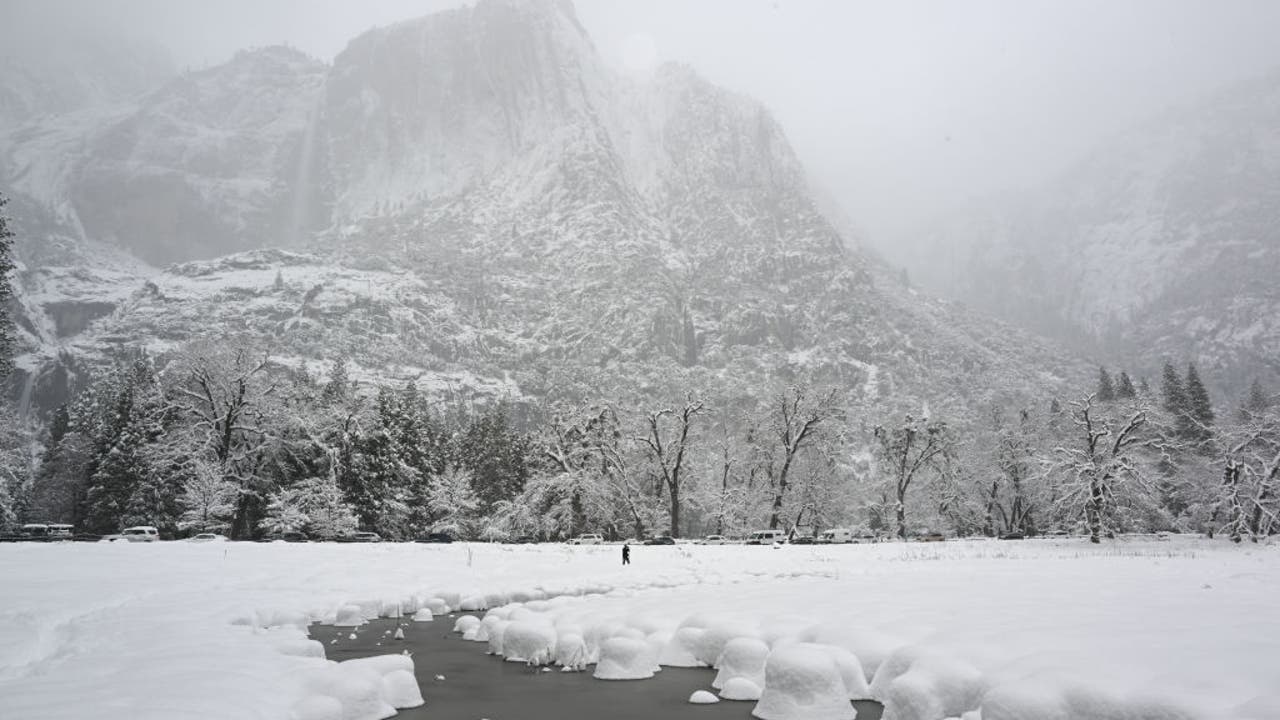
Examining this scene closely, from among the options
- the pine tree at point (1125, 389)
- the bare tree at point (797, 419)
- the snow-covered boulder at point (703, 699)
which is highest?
the pine tree at point (1125, 389)

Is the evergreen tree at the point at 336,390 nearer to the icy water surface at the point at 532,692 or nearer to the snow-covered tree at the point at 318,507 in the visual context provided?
the snow-covered tree at the point at 318,507

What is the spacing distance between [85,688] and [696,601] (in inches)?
508

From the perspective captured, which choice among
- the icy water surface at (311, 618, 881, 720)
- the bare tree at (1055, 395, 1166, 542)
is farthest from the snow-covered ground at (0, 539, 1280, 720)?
→ the bare tree at (1055, 395, 1166, 542)

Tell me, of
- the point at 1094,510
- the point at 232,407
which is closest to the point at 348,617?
the point at 232,407

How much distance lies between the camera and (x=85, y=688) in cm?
838

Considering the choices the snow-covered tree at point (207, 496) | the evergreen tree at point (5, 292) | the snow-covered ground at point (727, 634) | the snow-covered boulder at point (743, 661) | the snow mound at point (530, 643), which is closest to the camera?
the snow-covered ground at point (727, 634)

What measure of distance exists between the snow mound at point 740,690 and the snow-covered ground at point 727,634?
4 cm

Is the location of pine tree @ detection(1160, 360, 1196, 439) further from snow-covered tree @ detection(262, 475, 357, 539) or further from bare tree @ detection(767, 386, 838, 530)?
snow-covered tree @ detection(262, 475, 357, 539)

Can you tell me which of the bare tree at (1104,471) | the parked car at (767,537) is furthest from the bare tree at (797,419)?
the bare tree at (1104,471)

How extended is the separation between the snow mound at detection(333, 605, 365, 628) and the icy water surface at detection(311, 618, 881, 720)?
12.0 feet

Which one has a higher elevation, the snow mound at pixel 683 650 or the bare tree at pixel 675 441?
the bare tree at pixel 675 441

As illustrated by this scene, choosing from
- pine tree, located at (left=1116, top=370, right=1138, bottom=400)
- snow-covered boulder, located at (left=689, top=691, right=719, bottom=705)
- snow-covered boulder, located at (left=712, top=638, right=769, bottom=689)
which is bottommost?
snow-covered boulder, located at (left=689, top=691, right=719, bottom=705)

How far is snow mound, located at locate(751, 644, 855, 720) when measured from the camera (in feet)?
30.0

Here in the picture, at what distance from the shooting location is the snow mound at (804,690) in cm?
913
